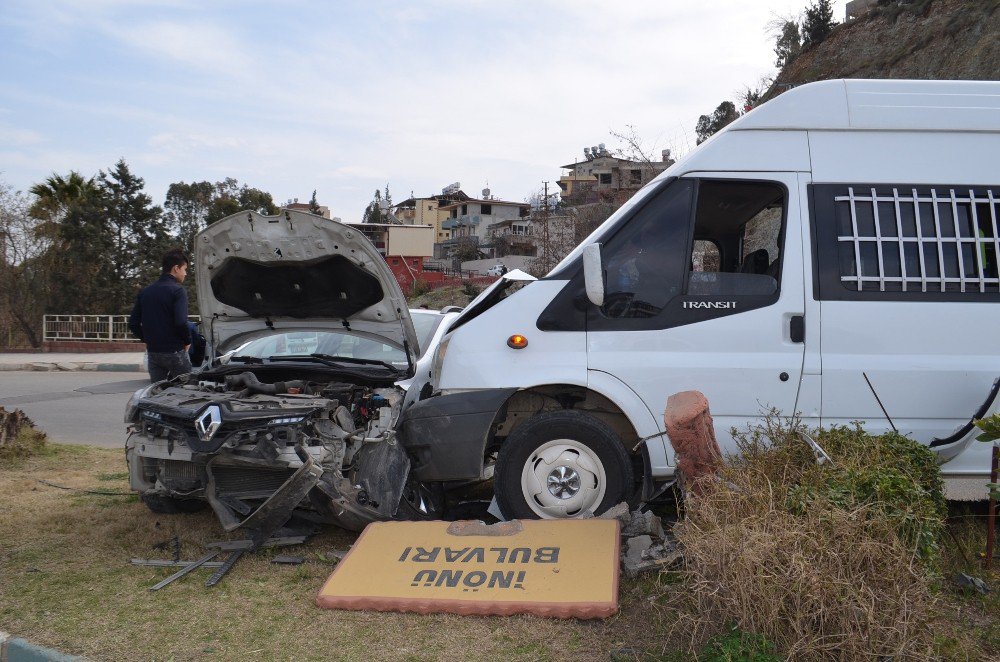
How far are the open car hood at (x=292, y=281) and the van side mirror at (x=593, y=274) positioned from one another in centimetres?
154

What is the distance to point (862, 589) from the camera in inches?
128

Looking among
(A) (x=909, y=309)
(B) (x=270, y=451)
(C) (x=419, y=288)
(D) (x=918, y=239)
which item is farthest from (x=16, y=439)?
(C) (x=419, y=288)

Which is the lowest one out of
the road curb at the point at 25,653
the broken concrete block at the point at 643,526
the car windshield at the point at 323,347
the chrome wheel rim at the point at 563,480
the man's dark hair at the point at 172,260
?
the road curb at the point at 25,653

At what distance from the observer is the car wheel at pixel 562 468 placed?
510cm

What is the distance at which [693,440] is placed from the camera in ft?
14.1

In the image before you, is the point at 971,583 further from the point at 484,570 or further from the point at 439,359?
the point at 439,359

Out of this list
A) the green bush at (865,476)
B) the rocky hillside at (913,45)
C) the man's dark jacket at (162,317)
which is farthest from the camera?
the rocky hillside at (913,45)

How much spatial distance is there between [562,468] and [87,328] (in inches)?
1117

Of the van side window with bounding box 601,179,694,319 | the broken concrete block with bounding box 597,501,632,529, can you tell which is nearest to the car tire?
the broken concrete block with bounding box 597,501,632,529

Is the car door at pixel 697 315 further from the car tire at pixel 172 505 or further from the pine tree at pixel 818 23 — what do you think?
the pine tree at pixel 818 23

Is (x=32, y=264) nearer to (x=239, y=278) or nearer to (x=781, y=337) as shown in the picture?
(x=239, y=278)

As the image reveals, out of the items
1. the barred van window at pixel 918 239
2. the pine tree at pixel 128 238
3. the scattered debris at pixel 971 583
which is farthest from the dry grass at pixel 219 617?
the pine tree at pixel 128 238

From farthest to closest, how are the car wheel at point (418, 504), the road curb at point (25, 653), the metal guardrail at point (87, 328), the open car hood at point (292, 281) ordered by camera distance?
the metal guardrail at point (87, 328) → the open car hood at point (292, 281) → the car wheel at point (418, 504) → the road curb at point (25, 653)

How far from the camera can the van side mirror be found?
5102 mm
